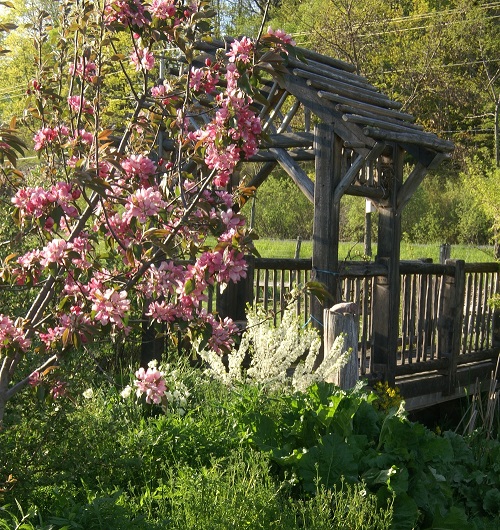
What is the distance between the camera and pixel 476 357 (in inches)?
390

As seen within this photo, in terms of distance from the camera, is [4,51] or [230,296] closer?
[4,51]

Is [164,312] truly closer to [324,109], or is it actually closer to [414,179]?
[324,109]

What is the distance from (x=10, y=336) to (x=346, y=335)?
10.2 feet

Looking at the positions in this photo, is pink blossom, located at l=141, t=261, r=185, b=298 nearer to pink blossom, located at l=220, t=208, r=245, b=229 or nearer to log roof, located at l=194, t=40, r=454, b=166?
pink blossom, located at l=220, t=208, r=245, b=229

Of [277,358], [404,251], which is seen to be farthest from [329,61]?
[404,251]

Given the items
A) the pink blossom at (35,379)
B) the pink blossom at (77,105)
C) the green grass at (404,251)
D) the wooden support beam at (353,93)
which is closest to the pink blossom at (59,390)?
the pink blossom at (35,379)

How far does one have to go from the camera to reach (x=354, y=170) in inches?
292

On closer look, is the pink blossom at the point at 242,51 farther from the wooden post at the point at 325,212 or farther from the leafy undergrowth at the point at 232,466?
the wooden post at the point at 325,212

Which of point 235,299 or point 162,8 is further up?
point 162,8

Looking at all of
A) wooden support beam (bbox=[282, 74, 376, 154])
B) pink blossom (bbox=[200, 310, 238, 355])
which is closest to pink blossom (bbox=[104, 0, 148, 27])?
pink blossom (bbox=[200, 310, 238, 355])

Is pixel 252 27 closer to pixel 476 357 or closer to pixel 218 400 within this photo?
pixel 476 357

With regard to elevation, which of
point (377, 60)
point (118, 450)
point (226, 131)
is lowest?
point (118, 450)

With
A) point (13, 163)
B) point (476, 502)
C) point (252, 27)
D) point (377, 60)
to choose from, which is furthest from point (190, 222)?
point (252, 27)

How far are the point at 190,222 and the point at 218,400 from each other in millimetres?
2309
